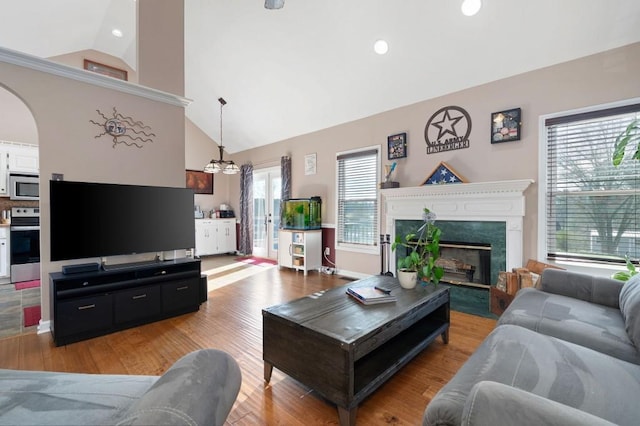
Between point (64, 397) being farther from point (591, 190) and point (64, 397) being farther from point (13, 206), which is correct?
point (13, 206)

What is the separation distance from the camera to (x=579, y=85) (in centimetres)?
291

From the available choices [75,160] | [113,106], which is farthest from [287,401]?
[113,106]

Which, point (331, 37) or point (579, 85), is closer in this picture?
point (579, 85)

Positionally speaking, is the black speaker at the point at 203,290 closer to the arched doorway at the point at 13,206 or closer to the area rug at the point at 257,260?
the arched doorway at the point at 13,206

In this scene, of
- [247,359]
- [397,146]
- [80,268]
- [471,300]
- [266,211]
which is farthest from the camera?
[266,211]

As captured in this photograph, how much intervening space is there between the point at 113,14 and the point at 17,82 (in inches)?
118

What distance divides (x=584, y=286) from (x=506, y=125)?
1981mm

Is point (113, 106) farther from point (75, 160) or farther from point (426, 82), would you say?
point (426, 82)

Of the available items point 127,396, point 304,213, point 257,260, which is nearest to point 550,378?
point 127,396

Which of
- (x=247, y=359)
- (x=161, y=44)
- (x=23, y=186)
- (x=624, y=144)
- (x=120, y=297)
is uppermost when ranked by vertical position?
(x=161, y=44)

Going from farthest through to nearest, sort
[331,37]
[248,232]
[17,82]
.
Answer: [248,232] < [331,37] < [17,82]

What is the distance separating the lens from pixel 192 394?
73cm

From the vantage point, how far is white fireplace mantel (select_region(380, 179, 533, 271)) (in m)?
3.10

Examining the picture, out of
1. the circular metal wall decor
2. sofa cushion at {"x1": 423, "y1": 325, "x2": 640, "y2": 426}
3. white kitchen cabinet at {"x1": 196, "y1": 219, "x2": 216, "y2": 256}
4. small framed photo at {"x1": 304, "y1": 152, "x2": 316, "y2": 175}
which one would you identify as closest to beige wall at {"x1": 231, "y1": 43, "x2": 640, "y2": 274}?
the circular metal wall decor
